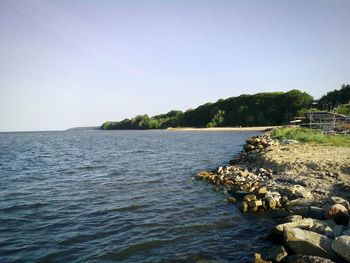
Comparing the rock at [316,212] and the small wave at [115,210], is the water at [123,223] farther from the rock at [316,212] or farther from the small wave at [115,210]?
the rock at [316,212]

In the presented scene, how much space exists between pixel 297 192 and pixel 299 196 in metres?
0.27

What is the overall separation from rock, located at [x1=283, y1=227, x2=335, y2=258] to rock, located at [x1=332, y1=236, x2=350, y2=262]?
13.1 inches

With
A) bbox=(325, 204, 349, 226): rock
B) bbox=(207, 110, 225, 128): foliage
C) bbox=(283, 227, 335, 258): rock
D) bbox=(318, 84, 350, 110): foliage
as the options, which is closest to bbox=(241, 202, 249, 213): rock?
bbox=(325, 204, 349, 226): rock

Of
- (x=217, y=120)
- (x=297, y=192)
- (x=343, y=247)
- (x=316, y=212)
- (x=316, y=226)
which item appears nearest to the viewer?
(x=343, y=247)

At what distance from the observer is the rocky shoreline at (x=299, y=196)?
8.67 m

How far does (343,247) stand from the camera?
7.74 meters

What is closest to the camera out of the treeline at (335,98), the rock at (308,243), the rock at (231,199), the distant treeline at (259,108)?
the rock at (308,243)

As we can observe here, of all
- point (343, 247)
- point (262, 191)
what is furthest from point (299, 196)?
point (343, 247)

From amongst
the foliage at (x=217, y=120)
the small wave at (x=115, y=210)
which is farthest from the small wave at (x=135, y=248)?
the foliage at (x=217, y=120)

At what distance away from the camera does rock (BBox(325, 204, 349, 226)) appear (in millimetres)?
10156

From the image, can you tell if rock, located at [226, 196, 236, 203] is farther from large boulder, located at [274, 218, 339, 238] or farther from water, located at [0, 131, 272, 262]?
large boulder, located at [274, 218, 339, 238]

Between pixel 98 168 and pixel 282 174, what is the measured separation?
17.1 m

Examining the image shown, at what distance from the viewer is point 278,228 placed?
10.4m

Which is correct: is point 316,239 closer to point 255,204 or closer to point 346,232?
point 346,232
